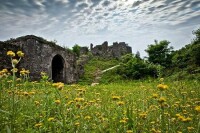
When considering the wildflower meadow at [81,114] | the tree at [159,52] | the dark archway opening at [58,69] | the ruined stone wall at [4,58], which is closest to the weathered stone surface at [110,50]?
the tree at [159,52]

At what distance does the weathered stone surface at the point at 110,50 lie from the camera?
44906mm

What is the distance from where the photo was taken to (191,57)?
52.6ft

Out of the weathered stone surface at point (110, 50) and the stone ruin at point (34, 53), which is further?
the weathered stone surface at point (110, 50)

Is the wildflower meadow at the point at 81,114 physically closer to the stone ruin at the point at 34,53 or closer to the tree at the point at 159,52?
the stone ruin at the point at 34,53

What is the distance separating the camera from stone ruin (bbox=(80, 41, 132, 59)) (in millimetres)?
44906

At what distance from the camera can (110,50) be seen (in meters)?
45.6

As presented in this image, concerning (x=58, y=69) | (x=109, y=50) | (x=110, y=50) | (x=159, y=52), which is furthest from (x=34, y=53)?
(x=109, y=50)

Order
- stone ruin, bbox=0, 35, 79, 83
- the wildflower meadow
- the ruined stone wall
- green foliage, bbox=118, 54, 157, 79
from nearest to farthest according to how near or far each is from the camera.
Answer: the wildflower meadow → the ruined stone wall → stone ruin, bbox=0, 35, 79, 83 → green foliage, bbox=118, 54, 157, 79

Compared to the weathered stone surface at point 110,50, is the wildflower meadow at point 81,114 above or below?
below

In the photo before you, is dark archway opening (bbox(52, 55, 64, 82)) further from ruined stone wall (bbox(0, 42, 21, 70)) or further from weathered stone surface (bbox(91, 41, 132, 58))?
weathered stone surface (bbox(91, 41, 132, 58))

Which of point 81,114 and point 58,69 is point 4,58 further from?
point 81,114

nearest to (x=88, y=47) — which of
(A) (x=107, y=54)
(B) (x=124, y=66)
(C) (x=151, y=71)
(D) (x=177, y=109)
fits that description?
(A) (x=107, y=54)

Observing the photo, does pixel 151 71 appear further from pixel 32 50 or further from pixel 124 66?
pixel 32 50

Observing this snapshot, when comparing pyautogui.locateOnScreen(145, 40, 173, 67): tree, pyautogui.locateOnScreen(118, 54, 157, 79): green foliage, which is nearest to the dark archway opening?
pyautogui.locateOnScreen(118, 54, 157, 79): green foliage
